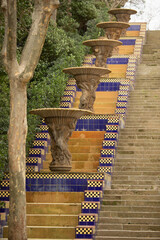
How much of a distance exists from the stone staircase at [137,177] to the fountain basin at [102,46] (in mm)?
1417

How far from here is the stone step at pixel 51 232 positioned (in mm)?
12766

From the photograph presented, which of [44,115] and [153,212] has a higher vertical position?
[44,115]

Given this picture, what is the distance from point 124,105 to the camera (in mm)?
18203

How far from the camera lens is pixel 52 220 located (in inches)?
520

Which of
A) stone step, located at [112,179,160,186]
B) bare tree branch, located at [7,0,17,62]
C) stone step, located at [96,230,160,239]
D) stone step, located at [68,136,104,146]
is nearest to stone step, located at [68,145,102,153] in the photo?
stone step, located at [68,136,104,146]

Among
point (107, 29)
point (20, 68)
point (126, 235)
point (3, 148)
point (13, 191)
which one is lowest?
point (126, 235)

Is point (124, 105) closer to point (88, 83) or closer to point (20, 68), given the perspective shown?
point (88, 83)

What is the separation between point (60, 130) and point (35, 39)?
313 cm

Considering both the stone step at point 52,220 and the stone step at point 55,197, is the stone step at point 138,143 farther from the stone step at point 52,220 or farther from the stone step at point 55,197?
the stone step at point 52,220

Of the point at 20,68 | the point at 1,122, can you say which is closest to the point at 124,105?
the point at 1,122

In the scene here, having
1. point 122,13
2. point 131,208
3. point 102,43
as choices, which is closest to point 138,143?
point 131,208

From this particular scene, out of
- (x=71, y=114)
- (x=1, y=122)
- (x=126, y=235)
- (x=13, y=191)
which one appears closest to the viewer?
(x=13, y=191)

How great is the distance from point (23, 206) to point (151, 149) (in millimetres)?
5411

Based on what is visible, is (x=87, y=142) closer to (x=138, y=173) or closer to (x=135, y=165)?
(x=135, y=165)
